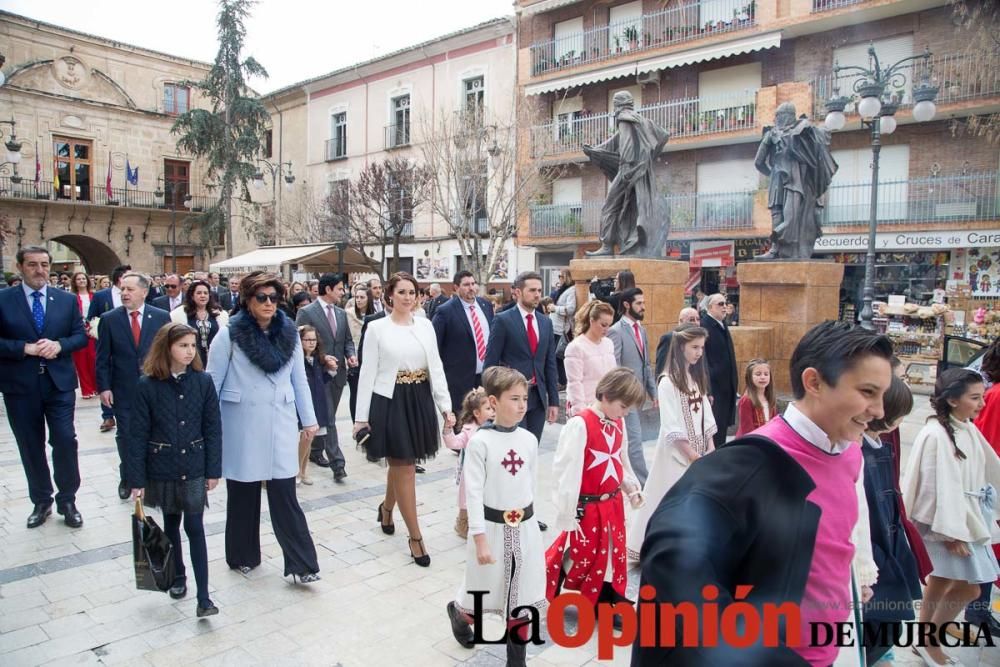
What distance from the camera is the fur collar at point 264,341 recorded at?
3.94m

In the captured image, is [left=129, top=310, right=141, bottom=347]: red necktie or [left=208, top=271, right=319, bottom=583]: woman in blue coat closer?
[left=208, top=271, right=319, bottom=583]: woman in blue coat

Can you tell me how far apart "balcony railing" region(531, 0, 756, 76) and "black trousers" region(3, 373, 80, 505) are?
20.9m

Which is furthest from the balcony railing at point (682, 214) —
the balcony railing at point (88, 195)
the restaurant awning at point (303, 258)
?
the balcony railing at point (88, 195)

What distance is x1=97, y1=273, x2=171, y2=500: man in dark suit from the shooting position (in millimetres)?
5582

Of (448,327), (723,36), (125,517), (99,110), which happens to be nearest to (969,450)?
(448,327)

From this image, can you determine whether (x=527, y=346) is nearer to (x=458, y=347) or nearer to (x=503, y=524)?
(x=458, y=347)

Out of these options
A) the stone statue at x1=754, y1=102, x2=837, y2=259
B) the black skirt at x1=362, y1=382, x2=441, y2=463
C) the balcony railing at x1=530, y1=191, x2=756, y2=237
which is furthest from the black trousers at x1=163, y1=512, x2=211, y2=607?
the balcony railing at x1=530, y1=191, x2=756, y2=237

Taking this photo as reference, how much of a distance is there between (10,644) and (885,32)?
2299 cm

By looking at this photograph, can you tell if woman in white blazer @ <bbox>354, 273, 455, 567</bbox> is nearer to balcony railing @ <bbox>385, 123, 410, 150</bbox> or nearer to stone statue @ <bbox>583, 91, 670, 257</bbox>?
stone statue @ <bbox>583, 91, 670, 257</bbox>

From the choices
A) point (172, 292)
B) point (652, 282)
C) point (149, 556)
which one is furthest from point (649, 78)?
point (149, 556)

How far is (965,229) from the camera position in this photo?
58.4ft

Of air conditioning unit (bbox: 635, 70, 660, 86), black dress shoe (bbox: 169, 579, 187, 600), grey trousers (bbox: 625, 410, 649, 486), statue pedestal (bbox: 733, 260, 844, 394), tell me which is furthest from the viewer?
air conditioning unit (bbox: 635, 70, 660, 86)

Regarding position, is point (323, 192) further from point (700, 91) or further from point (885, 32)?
point (885, 32)

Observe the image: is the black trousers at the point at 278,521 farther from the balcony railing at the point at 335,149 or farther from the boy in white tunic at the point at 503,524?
the balcony railing at the point at 335,149
